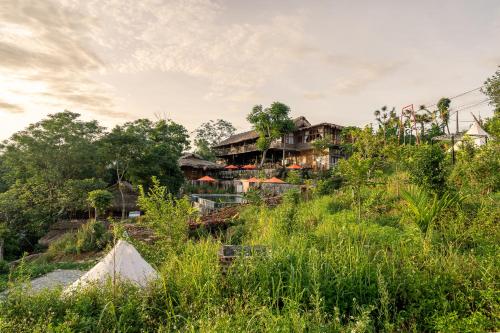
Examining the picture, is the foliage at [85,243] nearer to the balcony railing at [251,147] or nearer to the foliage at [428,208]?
the foliage at [428,208]

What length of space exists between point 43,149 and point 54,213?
478 cm

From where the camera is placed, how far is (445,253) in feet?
17.2

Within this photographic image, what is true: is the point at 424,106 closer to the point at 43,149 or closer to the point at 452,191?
the point at 452,191

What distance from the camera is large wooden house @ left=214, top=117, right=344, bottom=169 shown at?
30.7 meters

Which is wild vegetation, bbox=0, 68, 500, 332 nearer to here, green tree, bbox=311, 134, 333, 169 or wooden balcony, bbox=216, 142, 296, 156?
green tree, bbox=311, 134, 333, 169

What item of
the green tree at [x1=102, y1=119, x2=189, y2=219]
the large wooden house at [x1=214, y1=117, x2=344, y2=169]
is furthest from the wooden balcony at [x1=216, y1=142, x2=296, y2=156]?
the green tree at [x1=102, y1=119, x2=189, y2=219]

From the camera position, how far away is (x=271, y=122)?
31.4 meters

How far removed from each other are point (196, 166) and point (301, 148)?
41.0 ft

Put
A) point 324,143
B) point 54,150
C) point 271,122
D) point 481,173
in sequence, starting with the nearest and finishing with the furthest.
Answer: point 481,173 → point 54,150 → point 324,143 → point 271,122

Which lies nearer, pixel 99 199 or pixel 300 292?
pixel 300 292

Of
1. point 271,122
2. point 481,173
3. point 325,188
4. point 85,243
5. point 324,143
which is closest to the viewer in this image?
point 481,173

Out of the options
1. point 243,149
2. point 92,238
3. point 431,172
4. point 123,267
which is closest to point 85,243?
point 92,238

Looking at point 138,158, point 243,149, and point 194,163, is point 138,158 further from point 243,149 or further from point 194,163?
point 243,149

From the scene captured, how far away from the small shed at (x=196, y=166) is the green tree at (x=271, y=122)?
6495 mm
